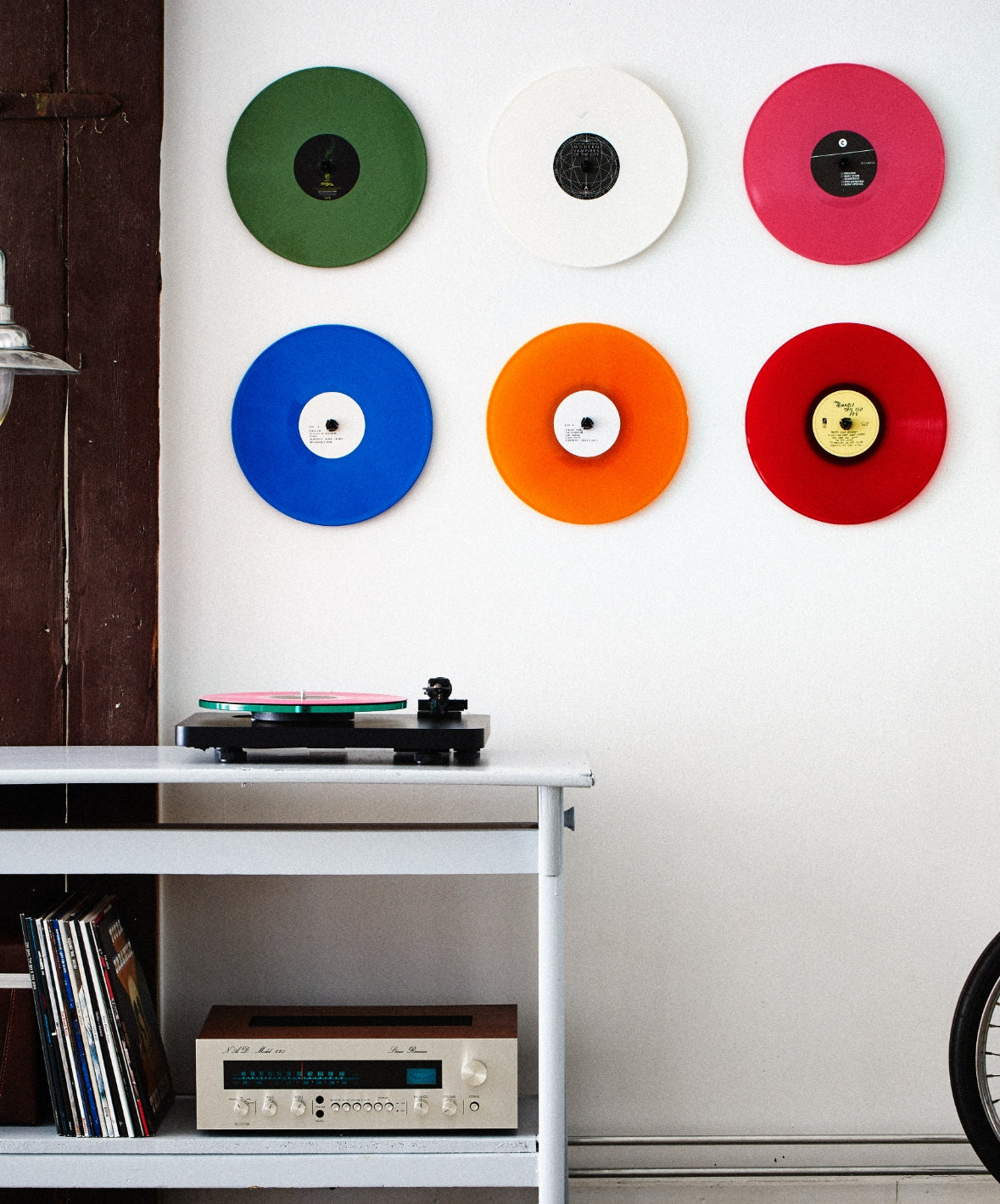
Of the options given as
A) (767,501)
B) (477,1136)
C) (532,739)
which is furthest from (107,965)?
(767,501)

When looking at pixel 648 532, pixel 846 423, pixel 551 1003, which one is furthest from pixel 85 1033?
pixel 846 423

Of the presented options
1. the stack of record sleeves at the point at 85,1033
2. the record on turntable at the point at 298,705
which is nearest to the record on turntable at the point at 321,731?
the record on turntable at the point at 298,705

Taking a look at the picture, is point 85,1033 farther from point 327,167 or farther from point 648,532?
point 327,167

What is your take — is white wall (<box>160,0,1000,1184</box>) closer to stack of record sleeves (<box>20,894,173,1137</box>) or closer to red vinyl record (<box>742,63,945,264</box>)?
red vinyl record (<box>742,63,945,264</box>)

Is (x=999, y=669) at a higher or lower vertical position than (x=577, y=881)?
higher

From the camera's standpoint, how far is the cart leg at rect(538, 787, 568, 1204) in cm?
148

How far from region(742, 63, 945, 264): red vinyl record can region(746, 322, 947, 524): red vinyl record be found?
0.56ft

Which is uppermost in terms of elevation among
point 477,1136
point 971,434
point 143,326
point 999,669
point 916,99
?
point 916,99

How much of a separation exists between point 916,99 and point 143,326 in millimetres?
1430

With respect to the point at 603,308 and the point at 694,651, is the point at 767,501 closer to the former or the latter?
the point at 694,651

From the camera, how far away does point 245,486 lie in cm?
195

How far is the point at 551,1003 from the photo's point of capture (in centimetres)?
148

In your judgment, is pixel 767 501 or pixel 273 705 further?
pixel 767 501

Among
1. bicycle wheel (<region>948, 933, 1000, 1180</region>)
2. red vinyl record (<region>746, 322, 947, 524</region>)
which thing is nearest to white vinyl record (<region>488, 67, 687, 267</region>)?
red vinyl record (<region>746, 322, 947, 524</region>)
